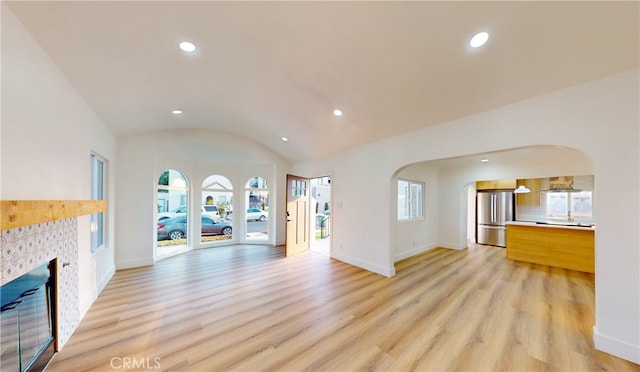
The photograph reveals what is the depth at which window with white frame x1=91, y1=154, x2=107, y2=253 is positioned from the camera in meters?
3.50

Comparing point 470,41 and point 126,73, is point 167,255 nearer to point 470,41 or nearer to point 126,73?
point 126,73

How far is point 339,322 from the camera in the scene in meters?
2.72

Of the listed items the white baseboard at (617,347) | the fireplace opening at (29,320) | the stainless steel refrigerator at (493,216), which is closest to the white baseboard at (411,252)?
the stainless steel refrigerator at (493,216)

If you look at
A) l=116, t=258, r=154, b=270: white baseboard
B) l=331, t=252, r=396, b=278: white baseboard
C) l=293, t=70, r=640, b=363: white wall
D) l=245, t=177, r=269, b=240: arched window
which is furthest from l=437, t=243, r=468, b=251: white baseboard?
l=116, t=258, r=154, b=270: white baseboard

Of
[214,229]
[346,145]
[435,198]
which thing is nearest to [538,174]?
[435,198]

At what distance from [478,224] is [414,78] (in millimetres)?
6520

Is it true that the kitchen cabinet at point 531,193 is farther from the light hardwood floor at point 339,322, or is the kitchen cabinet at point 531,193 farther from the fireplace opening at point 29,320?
the fireplace opening at point 29,320

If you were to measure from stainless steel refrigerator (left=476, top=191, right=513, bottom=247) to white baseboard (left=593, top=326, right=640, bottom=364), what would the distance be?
508 cm

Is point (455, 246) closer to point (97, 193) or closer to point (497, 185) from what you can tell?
point (497, 185)

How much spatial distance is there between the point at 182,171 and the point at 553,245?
8756 mm

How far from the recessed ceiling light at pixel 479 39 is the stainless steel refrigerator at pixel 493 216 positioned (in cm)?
635

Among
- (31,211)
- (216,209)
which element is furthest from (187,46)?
(216,209)

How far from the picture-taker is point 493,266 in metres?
4.92

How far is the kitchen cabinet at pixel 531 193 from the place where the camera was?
22.5ft
